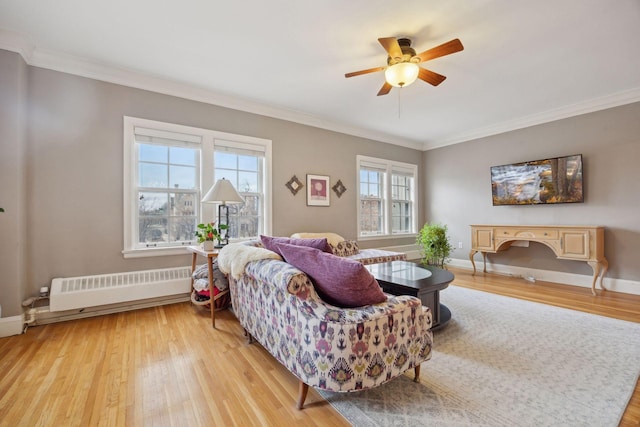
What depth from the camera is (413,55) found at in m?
2.57

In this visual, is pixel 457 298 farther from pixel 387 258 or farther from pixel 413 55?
pixel 413 55

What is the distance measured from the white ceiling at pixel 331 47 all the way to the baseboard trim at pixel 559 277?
98.5 inches

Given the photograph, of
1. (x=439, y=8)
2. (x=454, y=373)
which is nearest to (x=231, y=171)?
(x=439, y=8)

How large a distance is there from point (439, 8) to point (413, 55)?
17.3 inches

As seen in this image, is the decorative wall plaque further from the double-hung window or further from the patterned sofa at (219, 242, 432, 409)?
the patterned sofa at (219, 242, 432, 409)

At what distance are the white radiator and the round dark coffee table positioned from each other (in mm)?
2399

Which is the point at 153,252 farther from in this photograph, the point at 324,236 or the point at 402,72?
the point at 402,72

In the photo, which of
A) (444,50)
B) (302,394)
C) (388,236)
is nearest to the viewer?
(302,394)

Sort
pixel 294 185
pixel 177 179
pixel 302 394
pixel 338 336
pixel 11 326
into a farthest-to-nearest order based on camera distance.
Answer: pixel 294 185, pixel 177 179, pixel 11 326, pixel 302 394, pixel 338 336

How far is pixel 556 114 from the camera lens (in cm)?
430

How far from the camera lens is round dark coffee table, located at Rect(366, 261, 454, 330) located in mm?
2355

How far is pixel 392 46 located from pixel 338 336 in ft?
7.45

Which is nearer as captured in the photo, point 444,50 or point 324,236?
point 444,50

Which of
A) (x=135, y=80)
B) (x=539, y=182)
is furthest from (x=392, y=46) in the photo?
(x=539, y=182)
